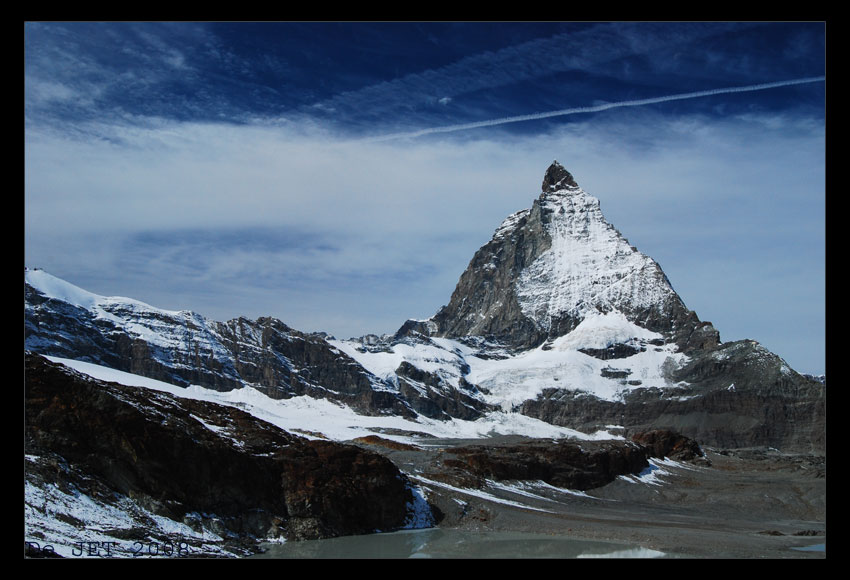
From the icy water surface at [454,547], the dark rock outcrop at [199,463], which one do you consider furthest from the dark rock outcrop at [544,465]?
the icy water surface at [454,547]

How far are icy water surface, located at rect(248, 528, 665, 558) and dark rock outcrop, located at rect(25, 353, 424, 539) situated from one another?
2127 mm

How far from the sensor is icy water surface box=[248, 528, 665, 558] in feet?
152

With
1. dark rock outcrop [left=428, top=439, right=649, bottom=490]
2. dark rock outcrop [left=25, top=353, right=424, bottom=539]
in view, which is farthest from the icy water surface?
dark rock outcrop [left=428, top=439, right=649, bottom=490]

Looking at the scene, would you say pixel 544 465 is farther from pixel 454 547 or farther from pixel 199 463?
pixel 199 463

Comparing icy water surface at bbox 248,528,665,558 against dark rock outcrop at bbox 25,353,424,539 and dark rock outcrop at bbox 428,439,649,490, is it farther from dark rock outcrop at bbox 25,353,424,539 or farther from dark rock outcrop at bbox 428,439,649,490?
dark rock outcrop at bbox 428,439,649,490

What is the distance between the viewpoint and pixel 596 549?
161 feet

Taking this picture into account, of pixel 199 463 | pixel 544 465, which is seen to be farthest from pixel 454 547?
pixel 544 465

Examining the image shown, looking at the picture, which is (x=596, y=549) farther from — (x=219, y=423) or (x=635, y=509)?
(x=635, y=509)

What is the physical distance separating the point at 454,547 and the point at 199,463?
50.2 ft

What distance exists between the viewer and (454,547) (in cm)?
4966

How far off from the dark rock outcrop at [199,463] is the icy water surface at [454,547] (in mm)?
2127
